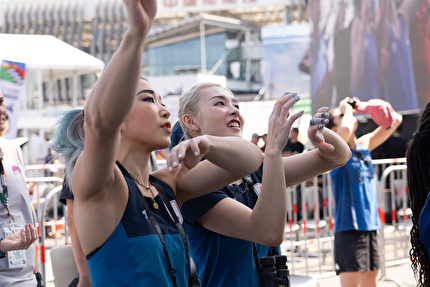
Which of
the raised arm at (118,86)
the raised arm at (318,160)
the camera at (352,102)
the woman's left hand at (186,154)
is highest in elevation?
the raised arm at (118,86)

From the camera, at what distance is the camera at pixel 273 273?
2.51m

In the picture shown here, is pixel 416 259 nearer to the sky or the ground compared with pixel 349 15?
nearer to the ground

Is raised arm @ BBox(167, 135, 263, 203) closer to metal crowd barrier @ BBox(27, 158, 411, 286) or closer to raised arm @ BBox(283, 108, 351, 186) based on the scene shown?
raised arm @ BBox(283, 108, 351, 186)

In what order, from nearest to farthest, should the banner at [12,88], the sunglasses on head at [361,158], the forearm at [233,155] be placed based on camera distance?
the forearm at [233,155] → the sunglasses on head at [361,158] → the banner at [12,88]

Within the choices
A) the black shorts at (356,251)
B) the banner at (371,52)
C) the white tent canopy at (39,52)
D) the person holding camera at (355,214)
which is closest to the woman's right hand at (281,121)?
the person holding camera at (355,214)

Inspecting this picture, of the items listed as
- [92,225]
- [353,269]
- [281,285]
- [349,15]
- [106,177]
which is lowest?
[353,269]

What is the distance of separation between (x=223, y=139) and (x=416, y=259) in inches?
38.1

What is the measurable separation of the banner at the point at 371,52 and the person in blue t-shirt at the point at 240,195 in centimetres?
918

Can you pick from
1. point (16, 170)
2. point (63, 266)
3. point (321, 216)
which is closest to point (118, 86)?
point (16, 170)

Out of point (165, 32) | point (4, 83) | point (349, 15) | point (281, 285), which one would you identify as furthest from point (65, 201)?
point (165, 32)

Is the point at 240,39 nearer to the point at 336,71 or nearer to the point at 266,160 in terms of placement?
the point at 336,71

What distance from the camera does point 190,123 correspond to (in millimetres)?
2857

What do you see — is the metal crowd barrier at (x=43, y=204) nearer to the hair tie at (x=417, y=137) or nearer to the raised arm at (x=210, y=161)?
the raised arm at (x=210, y=161)

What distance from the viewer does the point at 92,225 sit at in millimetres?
1907
